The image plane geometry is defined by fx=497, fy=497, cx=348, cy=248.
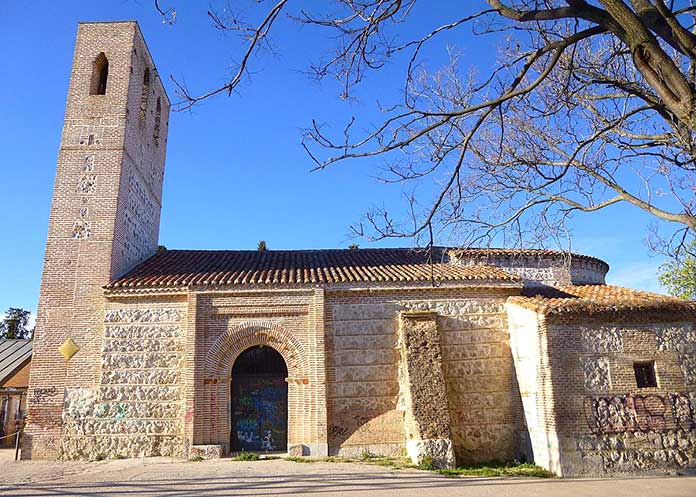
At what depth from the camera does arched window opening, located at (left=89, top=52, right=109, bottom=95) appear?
49.7ft

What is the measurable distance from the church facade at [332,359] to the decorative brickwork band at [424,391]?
4 centimetres

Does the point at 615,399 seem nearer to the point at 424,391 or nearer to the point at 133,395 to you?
the point at 424,391

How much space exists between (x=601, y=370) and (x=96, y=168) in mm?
14154

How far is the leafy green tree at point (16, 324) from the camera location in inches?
1639

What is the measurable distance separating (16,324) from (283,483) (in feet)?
144

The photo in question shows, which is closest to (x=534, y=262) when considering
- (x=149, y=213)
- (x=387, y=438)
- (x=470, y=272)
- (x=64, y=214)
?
(x=470, y=272)

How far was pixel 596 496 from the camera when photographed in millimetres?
8539

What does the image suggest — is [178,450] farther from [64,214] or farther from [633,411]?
[633,411]

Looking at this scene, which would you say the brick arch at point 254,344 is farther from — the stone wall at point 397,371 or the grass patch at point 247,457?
the grass patch at point 247,457

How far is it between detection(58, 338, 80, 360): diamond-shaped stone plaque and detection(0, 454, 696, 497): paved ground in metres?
2.65

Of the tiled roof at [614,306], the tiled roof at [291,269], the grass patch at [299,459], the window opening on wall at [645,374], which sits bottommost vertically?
the grass patch at [299,459]

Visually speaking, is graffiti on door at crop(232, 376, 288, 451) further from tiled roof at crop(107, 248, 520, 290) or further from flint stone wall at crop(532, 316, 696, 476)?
flint stone wall at crop(532, 316, 696, 476)

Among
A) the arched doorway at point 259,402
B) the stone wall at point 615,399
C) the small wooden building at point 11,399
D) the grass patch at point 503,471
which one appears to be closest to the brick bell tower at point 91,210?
the arched doorway at point 259,402

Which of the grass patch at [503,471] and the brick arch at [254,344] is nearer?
the grass patch at [503,471]
